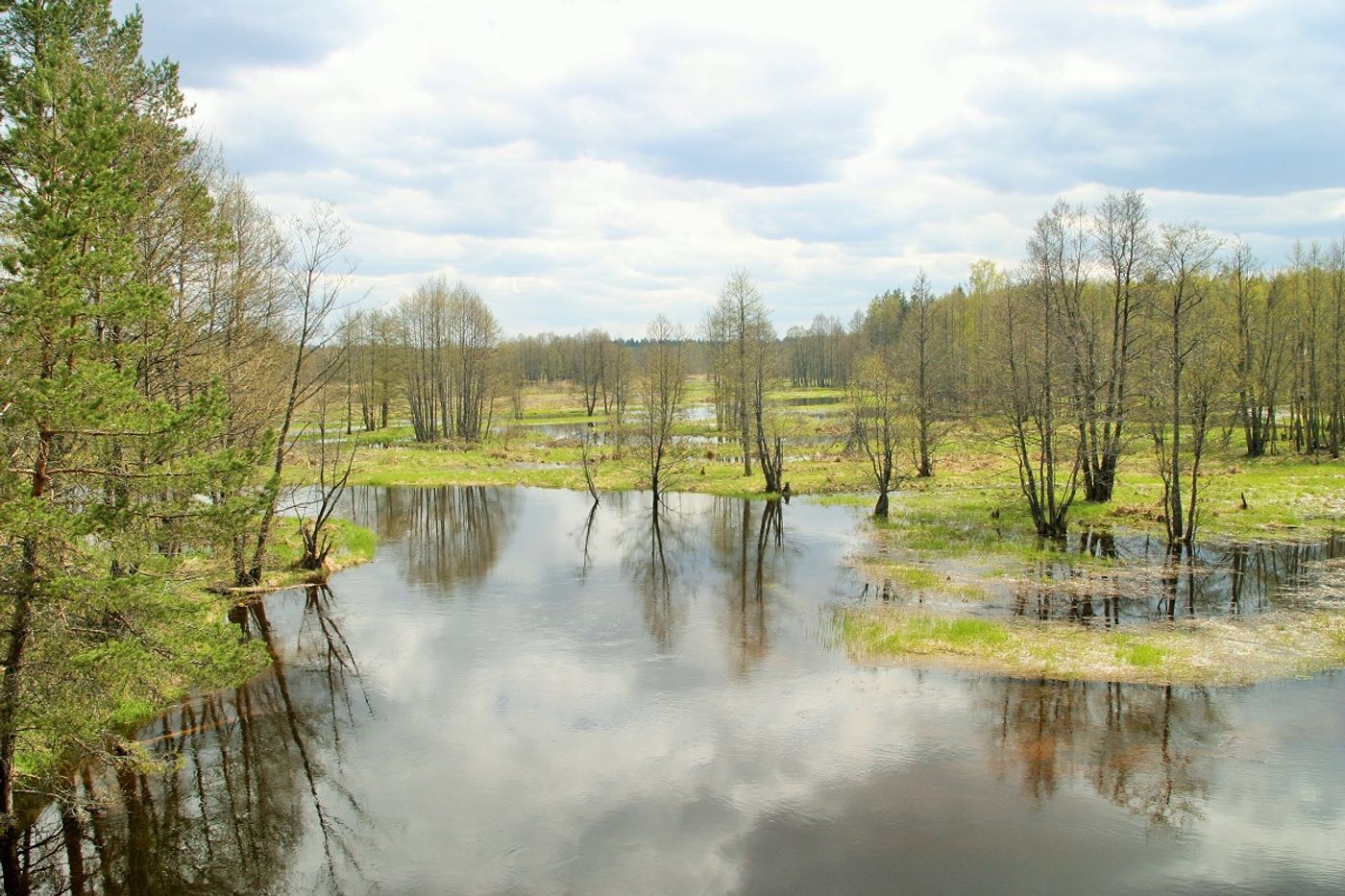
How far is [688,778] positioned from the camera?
14.7 m

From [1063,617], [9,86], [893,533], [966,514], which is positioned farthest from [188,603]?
[966,514]

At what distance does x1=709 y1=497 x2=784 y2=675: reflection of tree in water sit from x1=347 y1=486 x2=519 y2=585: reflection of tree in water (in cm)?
926

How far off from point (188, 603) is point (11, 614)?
2034mm

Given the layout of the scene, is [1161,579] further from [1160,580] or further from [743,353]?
[743,353]

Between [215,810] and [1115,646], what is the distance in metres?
19.8

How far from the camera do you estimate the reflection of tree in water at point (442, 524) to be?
3062cm

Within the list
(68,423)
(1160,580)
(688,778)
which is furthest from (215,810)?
(1160,580)

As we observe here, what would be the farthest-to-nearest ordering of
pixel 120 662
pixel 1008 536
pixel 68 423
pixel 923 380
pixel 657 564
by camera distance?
pixel 923 380
pixel 1008 536
pixel 657 564
pixel 120 662
pixel 68 423

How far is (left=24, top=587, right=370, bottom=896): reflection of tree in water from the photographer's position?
1198cm

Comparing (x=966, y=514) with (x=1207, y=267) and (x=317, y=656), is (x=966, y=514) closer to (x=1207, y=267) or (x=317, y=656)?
(x=1207, y=267)

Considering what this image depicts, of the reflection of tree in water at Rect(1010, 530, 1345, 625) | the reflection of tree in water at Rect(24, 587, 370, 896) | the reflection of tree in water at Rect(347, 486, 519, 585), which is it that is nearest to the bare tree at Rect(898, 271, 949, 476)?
the reflection of tree in water at Rect(1010, 530, 1345, 625)

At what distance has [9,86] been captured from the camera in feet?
36.0

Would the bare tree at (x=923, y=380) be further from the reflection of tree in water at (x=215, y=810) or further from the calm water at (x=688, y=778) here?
the reflection of tree in water at (x=215, y=810)

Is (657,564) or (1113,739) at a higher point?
(657,564)
